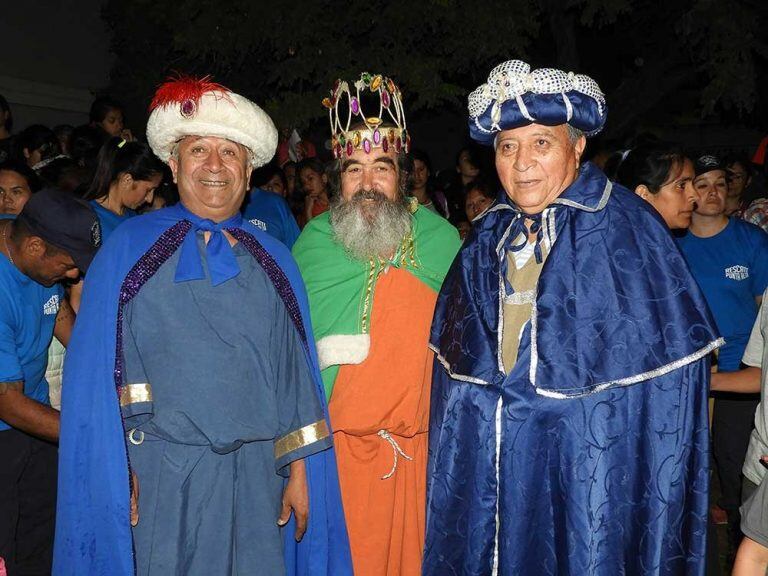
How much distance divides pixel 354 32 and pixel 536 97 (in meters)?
8.46

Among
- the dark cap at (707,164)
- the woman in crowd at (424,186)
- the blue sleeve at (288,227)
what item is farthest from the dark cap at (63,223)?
the woman in crowd at (424,186)

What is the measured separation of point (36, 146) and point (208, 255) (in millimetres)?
4387

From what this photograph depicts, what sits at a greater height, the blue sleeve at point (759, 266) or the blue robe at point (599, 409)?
the blue sleeve at point (759, 266)

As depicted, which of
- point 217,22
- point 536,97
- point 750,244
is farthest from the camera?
point 217,22

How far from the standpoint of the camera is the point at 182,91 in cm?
326

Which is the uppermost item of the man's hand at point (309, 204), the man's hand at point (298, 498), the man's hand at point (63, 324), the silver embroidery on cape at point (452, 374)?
the man's hand at point (309, 204)

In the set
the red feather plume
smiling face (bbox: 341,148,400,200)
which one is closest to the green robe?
smiling face (bbox: 341,148,400,200)

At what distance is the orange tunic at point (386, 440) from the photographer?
11.9ft

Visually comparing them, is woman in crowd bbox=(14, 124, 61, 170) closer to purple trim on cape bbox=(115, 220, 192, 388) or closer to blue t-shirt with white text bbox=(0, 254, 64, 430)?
blue t-shirt with white text bbox=(0, 254, 64, 430)

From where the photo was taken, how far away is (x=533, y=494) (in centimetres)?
307

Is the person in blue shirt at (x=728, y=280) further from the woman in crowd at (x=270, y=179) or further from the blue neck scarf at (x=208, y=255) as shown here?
the woman in crowd at (x=270, y=179)

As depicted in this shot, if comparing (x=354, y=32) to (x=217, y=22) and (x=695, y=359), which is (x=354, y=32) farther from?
(x=695, y=359)

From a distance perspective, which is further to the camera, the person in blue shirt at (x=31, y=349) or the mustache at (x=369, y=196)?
the mustache at (x=369, y=196)

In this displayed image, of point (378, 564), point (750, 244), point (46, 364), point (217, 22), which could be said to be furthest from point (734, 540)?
point (217, 22)
